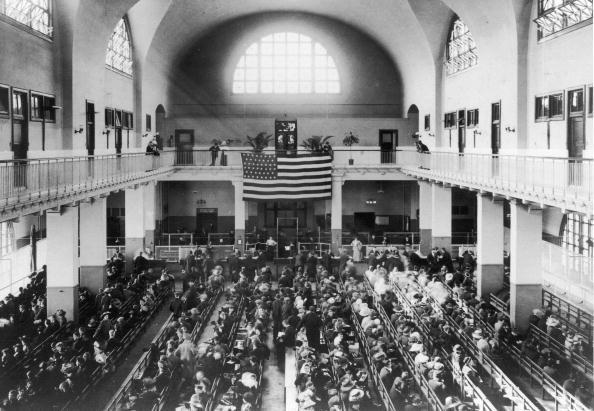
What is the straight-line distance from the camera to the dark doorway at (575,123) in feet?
57.3

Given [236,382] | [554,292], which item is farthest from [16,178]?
[554,292]

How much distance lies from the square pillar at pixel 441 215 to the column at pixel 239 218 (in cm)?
880

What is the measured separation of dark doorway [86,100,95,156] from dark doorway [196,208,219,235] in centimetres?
1319

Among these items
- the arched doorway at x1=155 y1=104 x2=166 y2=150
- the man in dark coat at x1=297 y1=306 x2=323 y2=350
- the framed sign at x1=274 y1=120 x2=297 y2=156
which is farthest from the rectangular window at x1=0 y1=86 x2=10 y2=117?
the framed sign at x1=274 y1=120 x2=297 y2=156

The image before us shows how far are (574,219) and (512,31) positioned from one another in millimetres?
6804

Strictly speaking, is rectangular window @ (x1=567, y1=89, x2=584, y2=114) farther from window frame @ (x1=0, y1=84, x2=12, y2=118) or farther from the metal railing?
window frame @ (x1=0, y1=84, x2=12, y2=118)

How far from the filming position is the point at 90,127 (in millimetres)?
23344

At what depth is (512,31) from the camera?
68.3 feet

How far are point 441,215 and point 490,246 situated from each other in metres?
6.57

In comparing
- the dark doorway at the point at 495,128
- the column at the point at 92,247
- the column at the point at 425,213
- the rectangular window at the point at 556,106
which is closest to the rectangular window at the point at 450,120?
the column at the point at 425,213

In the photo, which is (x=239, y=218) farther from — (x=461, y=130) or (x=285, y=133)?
(x=461, y=130)

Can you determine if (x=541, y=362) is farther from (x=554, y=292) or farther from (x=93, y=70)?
(x=93, y=70)

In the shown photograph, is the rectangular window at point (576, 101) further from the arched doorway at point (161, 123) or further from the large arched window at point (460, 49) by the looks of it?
the arched doorway at point (161, 123)

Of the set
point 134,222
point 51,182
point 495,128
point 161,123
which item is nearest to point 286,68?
point 161,123
